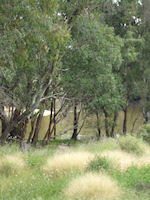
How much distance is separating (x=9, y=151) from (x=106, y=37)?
26.3 feet

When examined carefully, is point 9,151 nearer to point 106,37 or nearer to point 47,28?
point 47,28

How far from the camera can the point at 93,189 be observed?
17.9 feet

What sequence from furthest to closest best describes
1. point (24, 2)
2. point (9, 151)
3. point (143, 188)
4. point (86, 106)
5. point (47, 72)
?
point (86, 106), point (47, 72), point (9, 151), point (24, 2), point (143, 188)

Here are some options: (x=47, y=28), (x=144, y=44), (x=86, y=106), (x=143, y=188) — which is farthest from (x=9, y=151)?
(x=144, y=44)

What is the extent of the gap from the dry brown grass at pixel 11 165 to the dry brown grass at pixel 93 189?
219 centimetres

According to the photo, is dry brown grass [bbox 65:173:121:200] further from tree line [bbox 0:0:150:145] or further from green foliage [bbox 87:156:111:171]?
tree line [bbox 0:0:150:145]

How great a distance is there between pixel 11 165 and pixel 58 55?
6.22m

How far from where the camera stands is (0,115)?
514 inches

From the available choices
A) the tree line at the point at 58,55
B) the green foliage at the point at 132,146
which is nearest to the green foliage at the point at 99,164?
the tree line at the point at 58,55

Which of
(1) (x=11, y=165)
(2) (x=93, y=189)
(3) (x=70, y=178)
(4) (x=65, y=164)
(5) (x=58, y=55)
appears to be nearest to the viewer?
(2) (x=93, y=189)

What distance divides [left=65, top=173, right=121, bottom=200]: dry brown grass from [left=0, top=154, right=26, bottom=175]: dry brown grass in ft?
7.20

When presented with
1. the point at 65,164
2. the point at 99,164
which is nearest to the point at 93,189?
the point at 99,164

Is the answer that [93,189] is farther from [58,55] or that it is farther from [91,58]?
[91,58]

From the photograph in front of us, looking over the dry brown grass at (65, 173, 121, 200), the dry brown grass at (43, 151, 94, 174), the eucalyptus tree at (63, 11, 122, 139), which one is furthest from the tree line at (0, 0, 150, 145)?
the dry brown grass at (65, 173, 121, 200)
